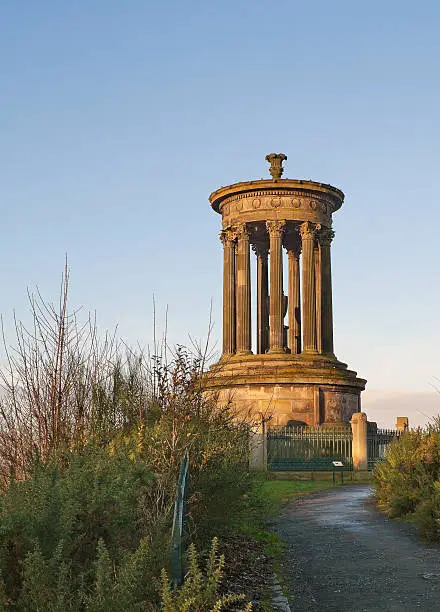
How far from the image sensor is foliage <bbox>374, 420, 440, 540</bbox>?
13.2 m

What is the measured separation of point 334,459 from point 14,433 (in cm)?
2138

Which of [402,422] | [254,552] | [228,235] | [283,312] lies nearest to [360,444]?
[402,422]

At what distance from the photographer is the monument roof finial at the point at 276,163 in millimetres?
40281

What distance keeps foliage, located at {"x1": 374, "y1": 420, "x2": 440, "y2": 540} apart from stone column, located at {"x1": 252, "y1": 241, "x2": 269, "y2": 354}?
2355 cm

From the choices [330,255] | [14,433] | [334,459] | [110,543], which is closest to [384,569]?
[110,543]

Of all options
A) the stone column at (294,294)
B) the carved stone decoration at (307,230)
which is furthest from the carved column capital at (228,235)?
the stone column at (294,294)

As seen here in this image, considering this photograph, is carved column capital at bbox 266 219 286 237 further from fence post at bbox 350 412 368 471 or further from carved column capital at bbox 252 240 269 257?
fence post at bbox 350 412 368 471

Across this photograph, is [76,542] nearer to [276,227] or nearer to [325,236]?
[276,227]

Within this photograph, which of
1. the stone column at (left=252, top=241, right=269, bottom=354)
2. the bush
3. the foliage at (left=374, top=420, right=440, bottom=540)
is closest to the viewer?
the bush

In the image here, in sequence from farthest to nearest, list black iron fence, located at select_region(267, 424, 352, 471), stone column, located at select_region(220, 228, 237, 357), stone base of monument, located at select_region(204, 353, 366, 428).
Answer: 1. stone column, located at select_region(220, 228, 237, 357)
2. stone base of monument, located at select_region(204, 353, 366, 428)
3. black iron fence, located at select_region(267, 424, 352, 471)

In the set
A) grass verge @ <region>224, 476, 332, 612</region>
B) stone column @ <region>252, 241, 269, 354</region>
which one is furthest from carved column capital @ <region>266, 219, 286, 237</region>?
grass verge @ <region>224, 476, 332, 612</region>

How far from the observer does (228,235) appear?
4016 cm

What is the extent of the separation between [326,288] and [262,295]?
3605 millimetres

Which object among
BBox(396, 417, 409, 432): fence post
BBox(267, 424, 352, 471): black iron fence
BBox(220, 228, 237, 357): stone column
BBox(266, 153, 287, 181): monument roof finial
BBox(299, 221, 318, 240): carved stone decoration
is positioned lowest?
BBox(267, 424, 352, 471): black iron fence
